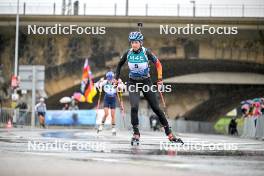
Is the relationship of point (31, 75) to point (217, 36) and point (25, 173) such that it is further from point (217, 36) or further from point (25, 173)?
point (25, 173)

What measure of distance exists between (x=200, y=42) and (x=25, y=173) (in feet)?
115

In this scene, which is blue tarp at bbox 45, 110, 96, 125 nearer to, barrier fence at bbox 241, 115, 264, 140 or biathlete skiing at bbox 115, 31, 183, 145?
barrier fence at bbox 241, 115, 264, 140

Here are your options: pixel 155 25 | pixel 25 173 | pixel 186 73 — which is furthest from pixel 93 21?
pixel 25 173

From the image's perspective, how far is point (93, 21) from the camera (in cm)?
3741

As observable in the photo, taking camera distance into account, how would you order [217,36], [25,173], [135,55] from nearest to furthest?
[25,173], [135,55], [217,36]
